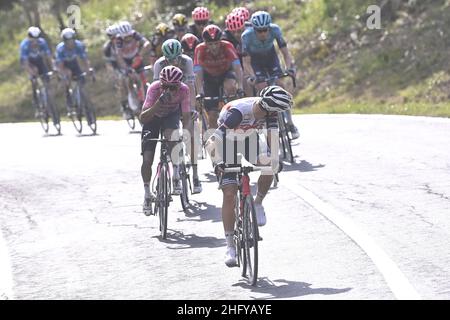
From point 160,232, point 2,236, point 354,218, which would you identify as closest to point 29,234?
point 2,236

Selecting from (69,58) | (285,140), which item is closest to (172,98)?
(285,140)

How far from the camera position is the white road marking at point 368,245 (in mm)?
10266

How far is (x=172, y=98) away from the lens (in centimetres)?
1395

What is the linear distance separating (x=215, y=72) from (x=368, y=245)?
19.4 feet

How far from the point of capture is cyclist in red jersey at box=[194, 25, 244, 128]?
56.4ft

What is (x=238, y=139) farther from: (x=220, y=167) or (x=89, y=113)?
(x=89, y=113)

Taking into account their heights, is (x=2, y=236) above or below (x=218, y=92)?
below

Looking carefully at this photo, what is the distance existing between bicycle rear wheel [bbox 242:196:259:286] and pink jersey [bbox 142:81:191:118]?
3.14m

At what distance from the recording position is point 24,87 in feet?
147

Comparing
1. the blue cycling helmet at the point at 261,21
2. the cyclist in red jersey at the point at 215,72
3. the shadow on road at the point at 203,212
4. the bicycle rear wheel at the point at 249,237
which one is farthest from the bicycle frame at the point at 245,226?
the blue cycling helmet at the point at 261,21

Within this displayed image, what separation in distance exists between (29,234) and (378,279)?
4934 millimetres

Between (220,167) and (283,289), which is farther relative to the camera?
(220,167)
